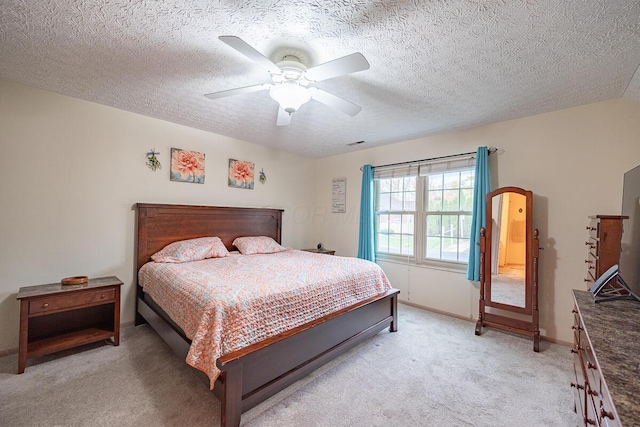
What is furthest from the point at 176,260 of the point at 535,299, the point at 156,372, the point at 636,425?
the point at 535,299

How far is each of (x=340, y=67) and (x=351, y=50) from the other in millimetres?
331

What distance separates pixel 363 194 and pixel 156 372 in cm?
332

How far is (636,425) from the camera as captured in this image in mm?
636

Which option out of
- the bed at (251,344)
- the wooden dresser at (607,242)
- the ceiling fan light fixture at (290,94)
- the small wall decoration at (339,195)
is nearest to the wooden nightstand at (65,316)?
the bed at (251,344)

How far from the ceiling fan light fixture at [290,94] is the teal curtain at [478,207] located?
232 centimetres

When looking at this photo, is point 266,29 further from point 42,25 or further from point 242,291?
point 242,291

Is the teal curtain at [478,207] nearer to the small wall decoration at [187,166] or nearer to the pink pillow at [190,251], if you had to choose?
the pink pillow at [190,251]

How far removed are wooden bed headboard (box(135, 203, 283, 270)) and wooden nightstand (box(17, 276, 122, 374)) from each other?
0.55 meters

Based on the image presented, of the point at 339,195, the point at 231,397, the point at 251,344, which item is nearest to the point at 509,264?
the point at 339,195

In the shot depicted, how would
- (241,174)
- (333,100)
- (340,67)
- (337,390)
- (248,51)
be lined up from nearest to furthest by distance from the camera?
(248,51) → (340,67) → (337,390) → (333,100) → (241,174)

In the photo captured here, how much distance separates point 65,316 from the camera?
2.60 meters

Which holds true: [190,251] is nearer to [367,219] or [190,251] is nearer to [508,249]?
[367,219]

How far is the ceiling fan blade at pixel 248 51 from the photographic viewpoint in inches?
54.4

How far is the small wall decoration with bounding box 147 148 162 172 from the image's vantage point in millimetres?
3182
